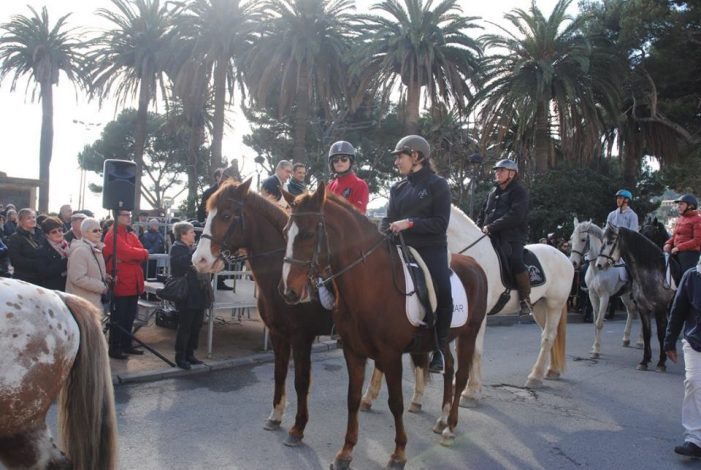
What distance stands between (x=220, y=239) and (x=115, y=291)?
132 inches

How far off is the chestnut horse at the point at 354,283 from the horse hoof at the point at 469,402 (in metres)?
2.15

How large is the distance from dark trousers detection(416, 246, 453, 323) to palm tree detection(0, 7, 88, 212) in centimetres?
2806

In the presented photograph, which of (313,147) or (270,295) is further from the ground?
(313,147)

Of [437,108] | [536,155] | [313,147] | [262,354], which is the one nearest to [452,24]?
[437,108]

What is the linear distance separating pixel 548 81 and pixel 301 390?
1661 cm

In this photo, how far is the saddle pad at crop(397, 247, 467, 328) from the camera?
4336mm

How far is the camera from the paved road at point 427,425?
476 cm

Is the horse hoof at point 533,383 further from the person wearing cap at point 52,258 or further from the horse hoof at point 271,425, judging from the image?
the person wearing cap at point 52,258

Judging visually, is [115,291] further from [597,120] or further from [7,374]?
[597,120]

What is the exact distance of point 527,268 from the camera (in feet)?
23.7

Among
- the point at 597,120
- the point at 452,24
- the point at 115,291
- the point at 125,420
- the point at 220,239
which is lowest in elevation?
the point at 125,420

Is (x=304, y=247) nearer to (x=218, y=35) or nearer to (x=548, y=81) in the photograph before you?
(x=548, y=81)

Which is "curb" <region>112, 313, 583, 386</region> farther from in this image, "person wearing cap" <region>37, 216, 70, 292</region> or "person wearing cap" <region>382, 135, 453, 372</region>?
"person wearing cap" <region>382, 135, 453, 372</region>

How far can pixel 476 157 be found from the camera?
1519cm
